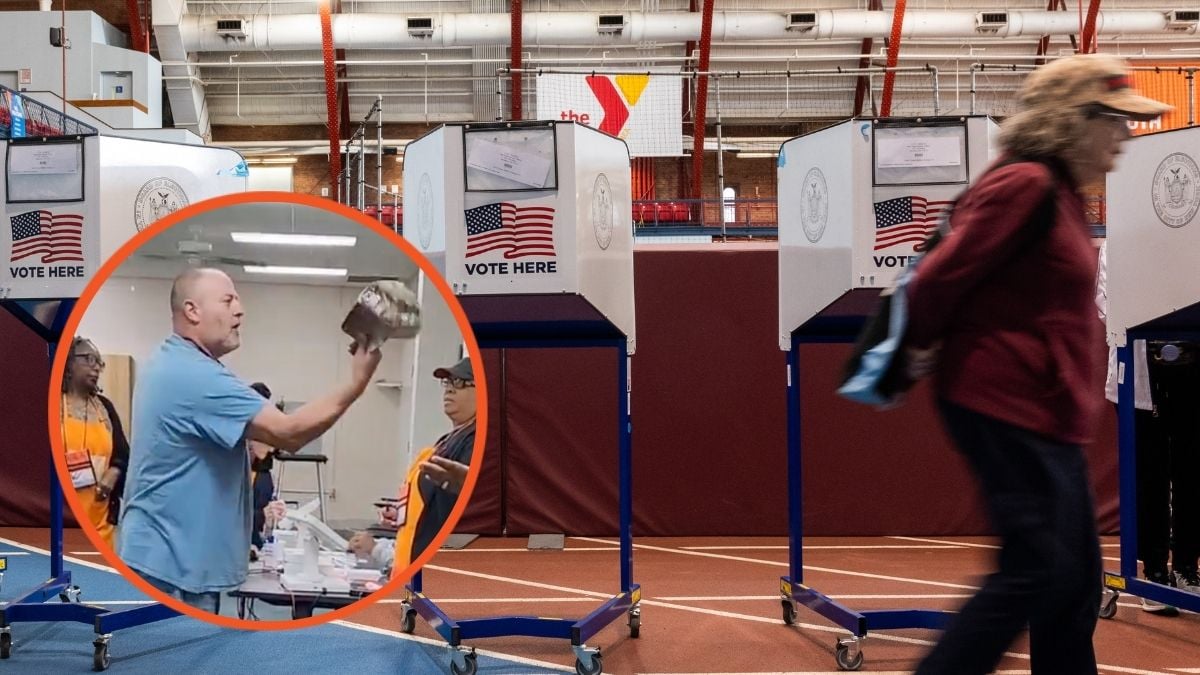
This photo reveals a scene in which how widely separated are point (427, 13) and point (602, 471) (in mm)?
12150

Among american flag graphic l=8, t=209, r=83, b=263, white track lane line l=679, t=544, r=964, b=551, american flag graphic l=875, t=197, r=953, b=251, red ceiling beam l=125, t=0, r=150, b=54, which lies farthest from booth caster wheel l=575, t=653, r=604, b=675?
red ceiling beam l=125, t=0, r=150, b=54

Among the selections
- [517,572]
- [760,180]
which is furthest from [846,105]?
[517,572]

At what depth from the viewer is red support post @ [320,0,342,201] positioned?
15.5 meters

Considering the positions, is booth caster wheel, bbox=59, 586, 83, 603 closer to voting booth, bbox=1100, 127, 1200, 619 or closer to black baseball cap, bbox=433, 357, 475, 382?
black baseball cap, bbox=433, 357, 475, 382

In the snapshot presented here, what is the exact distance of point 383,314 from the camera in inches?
42.6

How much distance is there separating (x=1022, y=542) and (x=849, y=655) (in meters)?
1.60

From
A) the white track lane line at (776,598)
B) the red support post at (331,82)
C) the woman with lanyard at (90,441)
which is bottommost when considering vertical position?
the white track lane line at (776,598)

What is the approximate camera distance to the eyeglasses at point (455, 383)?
1.12m

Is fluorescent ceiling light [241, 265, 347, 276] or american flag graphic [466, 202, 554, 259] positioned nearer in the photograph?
fluorescent ceiling light [241, 265, 347, 276]

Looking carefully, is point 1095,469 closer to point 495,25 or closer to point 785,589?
point 785,589

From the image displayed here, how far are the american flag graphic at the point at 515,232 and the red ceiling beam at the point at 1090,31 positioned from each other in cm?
1524

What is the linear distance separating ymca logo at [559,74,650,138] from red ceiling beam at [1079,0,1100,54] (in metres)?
7.99

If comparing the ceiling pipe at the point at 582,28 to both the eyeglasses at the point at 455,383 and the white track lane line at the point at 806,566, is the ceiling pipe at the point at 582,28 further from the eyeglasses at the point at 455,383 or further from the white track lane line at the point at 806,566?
the eyeglasses at the point at 455,383

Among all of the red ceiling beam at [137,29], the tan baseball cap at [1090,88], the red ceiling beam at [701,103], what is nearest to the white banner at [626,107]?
the red ceiling beam at [701,103]
